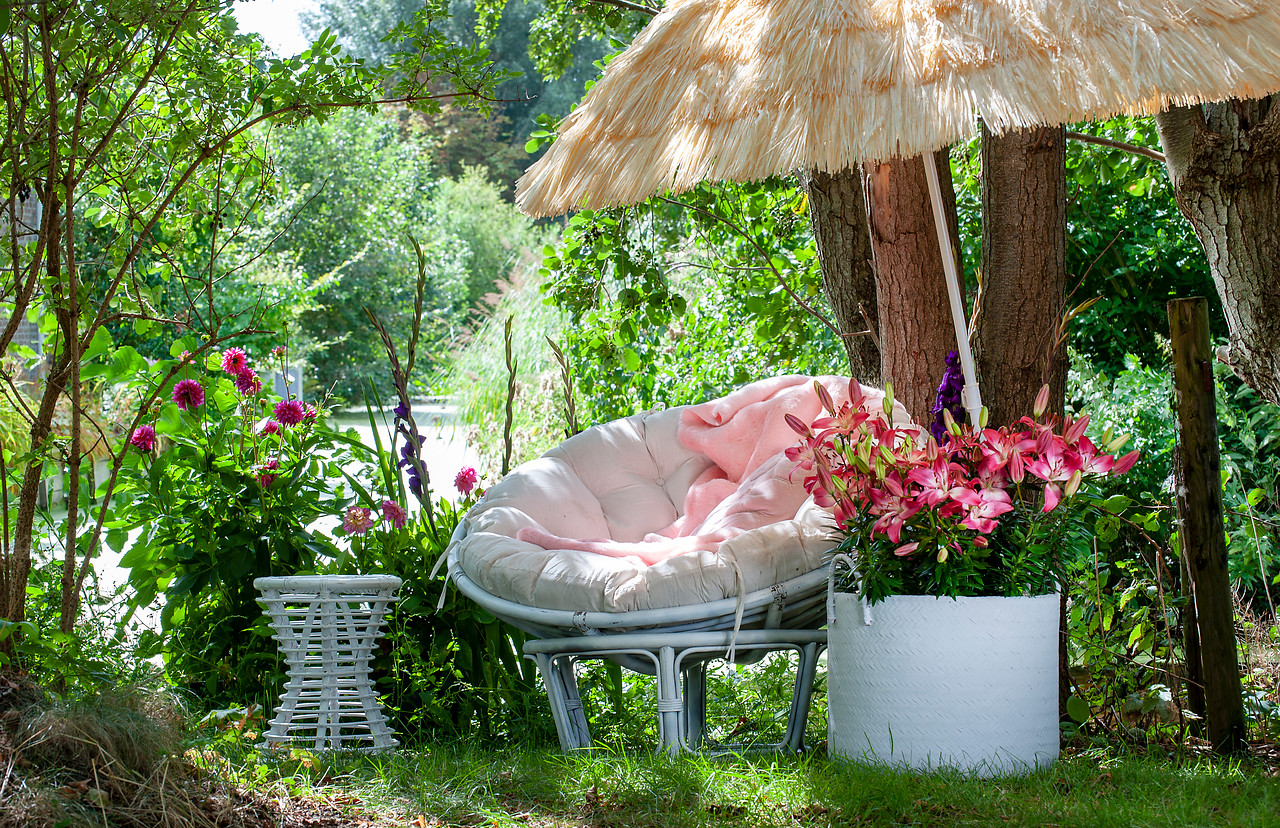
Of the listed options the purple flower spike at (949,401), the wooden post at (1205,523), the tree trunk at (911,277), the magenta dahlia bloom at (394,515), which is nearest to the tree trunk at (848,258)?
the tree trunk at (911,277)

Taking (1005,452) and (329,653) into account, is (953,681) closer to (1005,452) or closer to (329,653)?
(1005,452)

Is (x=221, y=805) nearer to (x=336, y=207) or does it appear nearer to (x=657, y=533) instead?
(x=657, y=533)

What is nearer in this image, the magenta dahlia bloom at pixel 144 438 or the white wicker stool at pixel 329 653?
the white wicker stool at pixel 329 653

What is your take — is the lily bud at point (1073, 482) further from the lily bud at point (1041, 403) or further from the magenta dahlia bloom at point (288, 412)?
the magenta dahlia bloom at point (288, 412)

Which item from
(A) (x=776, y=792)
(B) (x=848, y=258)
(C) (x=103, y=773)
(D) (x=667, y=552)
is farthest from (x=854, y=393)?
(C) (x=103, y=773)

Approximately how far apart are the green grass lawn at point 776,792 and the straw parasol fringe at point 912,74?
1086mm

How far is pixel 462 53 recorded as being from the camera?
2547 mm

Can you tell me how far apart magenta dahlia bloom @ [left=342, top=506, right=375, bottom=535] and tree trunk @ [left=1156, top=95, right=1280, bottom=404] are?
2285 millimetres

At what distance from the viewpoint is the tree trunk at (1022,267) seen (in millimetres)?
2551

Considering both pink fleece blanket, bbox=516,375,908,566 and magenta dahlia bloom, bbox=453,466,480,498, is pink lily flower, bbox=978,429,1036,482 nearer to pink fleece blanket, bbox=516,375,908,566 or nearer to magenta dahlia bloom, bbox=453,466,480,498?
pink fleece blanket, bbox=516,375,908,566

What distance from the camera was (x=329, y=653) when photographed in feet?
7.75

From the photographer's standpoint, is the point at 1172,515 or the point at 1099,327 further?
the point at 1099,327

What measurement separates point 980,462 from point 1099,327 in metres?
3.19

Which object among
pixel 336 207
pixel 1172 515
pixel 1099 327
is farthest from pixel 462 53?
pixel 336 207
